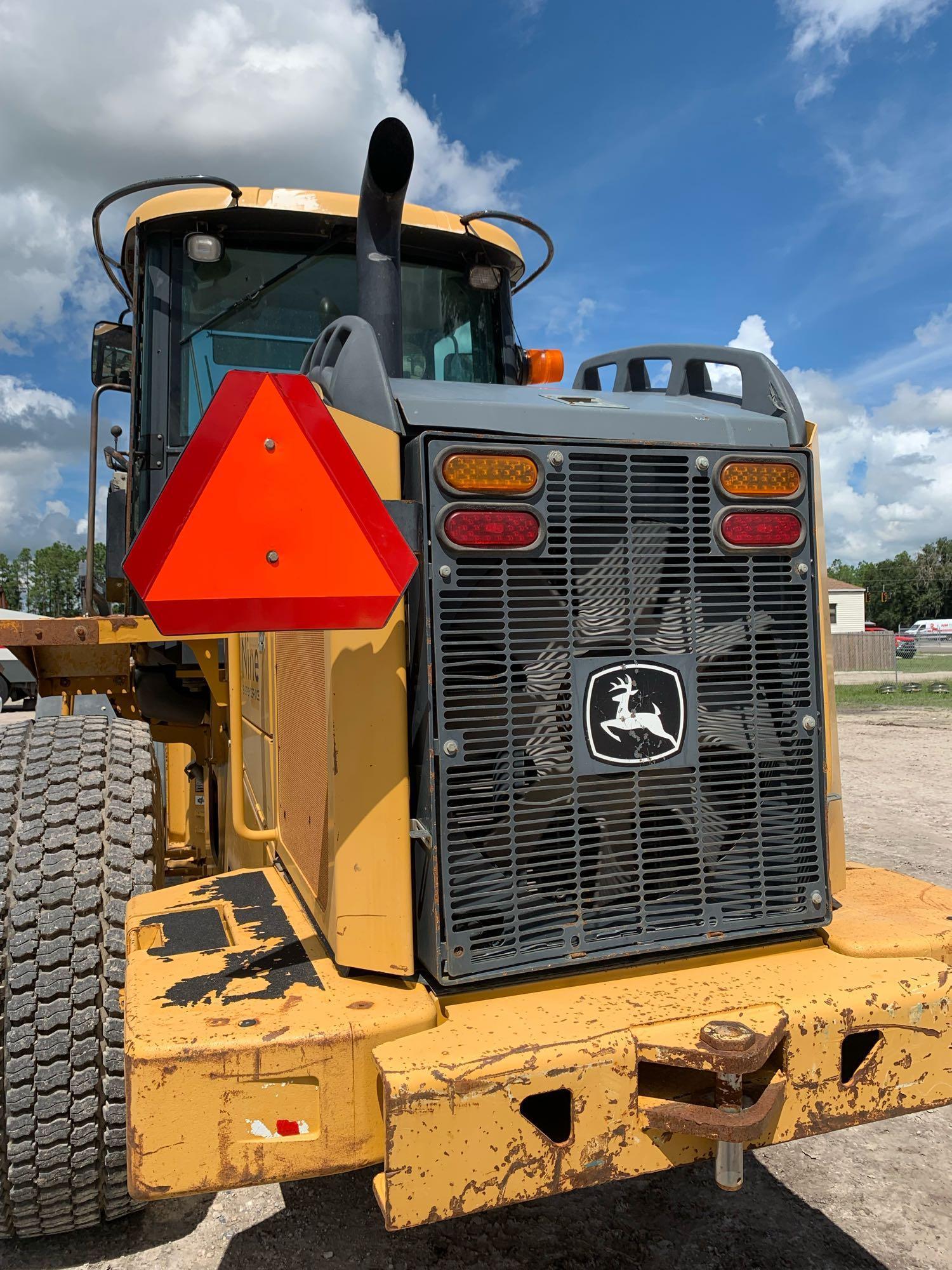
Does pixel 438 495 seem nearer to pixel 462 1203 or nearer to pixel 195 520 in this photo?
pixel 195 520

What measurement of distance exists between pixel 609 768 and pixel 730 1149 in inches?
28.6

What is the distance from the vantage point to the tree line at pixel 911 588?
84.8 metres

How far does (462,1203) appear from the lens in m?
1.65

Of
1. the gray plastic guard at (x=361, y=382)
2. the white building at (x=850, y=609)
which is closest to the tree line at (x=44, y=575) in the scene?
the white building at (x=850, y=609)

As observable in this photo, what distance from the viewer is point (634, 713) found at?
2029mm

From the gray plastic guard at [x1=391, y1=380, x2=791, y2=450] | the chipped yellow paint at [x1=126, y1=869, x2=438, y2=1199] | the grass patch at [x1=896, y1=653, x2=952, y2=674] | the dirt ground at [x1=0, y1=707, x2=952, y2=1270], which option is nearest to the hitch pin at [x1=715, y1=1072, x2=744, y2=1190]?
the chipped yellow paint at [x1=126, y1=869, x2=438, y2=1199]

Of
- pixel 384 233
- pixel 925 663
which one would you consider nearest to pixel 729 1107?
pixel 384 233

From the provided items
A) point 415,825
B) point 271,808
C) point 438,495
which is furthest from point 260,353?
point 415,825

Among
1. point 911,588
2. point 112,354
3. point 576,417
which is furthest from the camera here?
point 911,588

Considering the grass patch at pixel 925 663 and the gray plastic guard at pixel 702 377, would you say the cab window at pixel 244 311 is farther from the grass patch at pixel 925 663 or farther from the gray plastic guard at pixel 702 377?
the grass patch at pixel 925 663

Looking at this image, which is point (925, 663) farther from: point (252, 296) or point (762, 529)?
point (762, 529)

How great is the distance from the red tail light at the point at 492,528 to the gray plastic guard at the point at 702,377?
0.75 m

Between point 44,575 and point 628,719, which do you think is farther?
point 44,575

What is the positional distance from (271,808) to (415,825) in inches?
46.7
